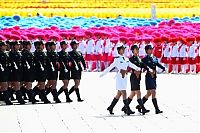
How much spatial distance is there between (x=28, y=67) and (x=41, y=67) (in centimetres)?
37

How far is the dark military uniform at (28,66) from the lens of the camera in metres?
23.8

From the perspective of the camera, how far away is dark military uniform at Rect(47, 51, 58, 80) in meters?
23.9

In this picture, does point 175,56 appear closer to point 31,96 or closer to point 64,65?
point 64,65

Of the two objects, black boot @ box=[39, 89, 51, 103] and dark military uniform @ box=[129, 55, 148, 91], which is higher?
dark military uniform @ box=[129, 55, 148, 91]

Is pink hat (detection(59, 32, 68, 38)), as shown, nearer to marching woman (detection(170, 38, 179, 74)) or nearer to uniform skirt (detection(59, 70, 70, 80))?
marching woman (detection(170, 38, 179, 74))

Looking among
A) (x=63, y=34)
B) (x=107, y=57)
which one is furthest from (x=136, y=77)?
(x=63, y=34)

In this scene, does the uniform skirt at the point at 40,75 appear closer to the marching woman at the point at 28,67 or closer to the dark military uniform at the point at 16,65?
the marching woman at the point at 28,67

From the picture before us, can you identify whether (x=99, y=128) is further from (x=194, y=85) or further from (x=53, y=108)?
(x=194, y=85)

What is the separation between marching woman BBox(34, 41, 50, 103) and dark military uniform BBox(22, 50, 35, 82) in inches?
4.5

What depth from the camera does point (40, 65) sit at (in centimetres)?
2397

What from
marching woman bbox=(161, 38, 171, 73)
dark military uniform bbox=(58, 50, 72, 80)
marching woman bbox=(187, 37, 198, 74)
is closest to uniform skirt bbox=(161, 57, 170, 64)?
marching woman bbox=(161, 38, 171, 73)

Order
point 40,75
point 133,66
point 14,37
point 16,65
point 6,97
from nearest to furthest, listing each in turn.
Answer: point 133,66 < point 6,97 < point 16,65 < point 40,75 < point 14,37

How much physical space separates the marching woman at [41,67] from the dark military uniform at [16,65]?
1.51ft

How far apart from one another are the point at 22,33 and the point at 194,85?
9.80 meters
